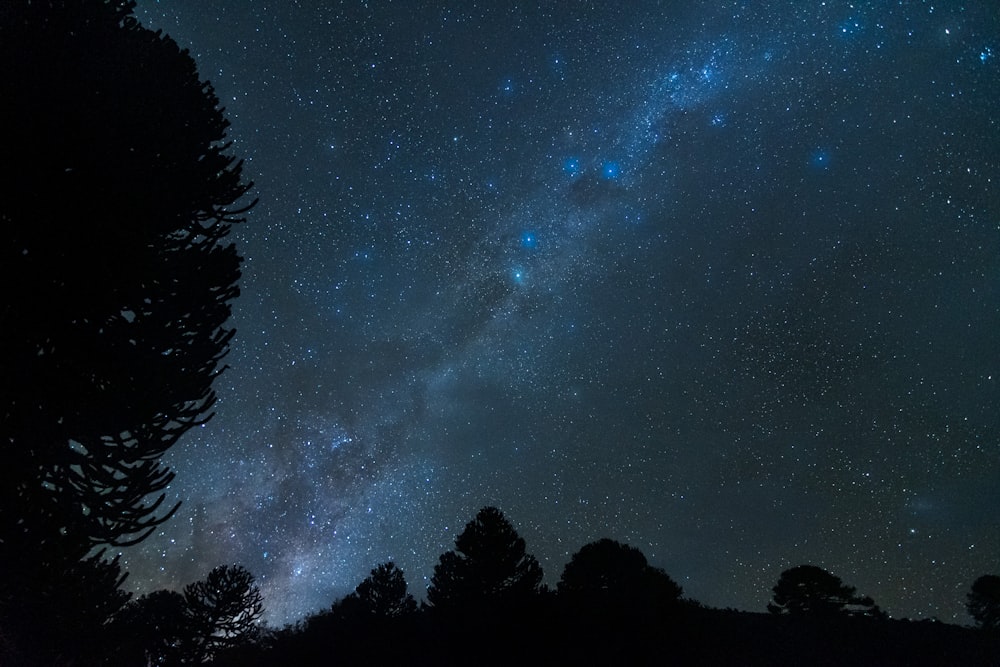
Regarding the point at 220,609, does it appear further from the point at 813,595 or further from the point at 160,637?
the point at 813,595

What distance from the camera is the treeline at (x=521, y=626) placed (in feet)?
61.2

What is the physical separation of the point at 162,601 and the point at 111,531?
27.1 metres

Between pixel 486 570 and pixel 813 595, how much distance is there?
66.3 feet

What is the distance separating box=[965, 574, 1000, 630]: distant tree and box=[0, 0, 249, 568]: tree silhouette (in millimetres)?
44685

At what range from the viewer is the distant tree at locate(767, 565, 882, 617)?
2822 centimetres

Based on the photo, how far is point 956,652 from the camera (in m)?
19.8

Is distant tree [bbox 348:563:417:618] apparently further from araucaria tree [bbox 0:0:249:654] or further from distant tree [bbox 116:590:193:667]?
araucaria tree [bbox 0:0:249:654]

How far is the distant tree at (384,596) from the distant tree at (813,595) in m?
20.9

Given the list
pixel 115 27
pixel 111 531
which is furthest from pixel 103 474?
pixel 115 27

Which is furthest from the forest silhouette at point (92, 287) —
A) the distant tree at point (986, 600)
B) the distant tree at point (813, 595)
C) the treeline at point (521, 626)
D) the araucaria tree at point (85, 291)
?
the distant tree at point (986, 600)

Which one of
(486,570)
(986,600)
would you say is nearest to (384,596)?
(486,570)

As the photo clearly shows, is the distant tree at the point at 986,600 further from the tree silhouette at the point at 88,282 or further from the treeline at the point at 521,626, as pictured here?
the tree silhouette at the point at 88,282

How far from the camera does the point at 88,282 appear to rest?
18.9 feet

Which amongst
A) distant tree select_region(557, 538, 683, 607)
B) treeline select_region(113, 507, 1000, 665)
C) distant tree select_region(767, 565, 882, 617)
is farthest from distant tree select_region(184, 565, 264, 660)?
distant tree select_region(767, 565, 882, 617)
